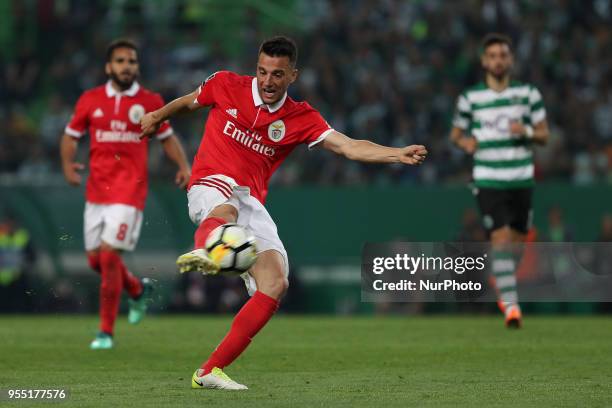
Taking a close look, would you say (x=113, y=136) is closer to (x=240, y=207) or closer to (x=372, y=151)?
(x=240, y=207)

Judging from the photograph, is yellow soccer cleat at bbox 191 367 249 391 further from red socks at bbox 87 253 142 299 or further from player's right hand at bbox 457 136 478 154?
player's right hand at bbox 457 136 478 154

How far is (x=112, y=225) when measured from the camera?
11.5 meters

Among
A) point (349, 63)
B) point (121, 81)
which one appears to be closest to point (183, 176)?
point (121, 81)

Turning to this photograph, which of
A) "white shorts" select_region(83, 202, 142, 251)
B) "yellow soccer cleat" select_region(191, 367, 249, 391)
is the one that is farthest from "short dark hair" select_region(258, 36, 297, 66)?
"white shorts" select_region(83, 202, 142, 251)

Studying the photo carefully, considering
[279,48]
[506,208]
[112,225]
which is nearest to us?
[279,48]

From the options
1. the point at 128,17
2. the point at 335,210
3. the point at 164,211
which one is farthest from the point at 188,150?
the point at 128,17

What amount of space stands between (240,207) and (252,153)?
39 cm

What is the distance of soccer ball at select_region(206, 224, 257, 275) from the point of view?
24.3 ft

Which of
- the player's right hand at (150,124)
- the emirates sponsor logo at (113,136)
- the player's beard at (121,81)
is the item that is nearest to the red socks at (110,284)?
the emirates sponsor logo at (113,136)

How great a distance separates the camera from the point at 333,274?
18.6 meters

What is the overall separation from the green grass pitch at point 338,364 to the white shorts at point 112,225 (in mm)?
958

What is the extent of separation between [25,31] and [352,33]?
22.0ft

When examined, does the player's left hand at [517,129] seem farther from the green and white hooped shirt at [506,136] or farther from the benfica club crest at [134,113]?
the benfica club crest at [134,113]

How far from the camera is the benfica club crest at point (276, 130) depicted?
841 centimetres
